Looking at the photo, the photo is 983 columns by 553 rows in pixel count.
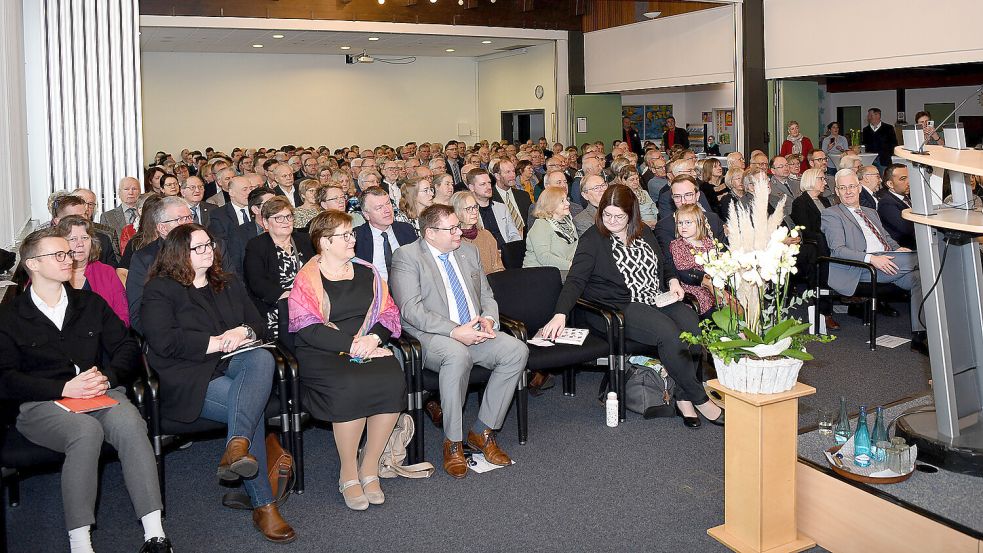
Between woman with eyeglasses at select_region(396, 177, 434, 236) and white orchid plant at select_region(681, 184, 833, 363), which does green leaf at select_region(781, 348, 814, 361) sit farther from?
woman with eyeglasses at select_region(396, 177, 434, 236)

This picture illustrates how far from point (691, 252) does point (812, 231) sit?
219 centimetres

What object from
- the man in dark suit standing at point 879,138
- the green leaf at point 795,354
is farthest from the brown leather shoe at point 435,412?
the man in dark suit standing at point 879,138

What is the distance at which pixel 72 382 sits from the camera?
3617mm

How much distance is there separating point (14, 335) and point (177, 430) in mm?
762

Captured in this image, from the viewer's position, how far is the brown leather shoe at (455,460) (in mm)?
4324

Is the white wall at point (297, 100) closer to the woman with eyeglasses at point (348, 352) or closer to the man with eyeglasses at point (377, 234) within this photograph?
the man with eyeglasses at point (377, 234)

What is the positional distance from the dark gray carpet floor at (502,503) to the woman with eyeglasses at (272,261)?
803 mm

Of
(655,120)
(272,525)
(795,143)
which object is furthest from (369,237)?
(655,120)

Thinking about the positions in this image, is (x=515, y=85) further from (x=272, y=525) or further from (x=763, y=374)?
(x=763, y=374)

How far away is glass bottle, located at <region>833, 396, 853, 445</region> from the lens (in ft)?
12.2

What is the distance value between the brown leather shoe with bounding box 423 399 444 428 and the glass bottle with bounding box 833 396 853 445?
2.15m

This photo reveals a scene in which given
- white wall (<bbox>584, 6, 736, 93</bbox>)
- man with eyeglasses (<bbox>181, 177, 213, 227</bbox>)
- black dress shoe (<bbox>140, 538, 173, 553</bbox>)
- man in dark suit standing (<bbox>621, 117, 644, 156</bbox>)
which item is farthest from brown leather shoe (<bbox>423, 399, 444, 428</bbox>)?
man in dark suit standing (<bbox>621, 117, 644, 156</bbox>)

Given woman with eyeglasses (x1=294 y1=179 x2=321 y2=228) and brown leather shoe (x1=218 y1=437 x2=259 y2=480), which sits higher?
woman with eyeglasses (x1=294 y1=179 x2=321 y2=228)

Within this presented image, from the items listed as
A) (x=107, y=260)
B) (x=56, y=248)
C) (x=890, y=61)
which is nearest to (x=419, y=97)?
(x=890, y=61)
